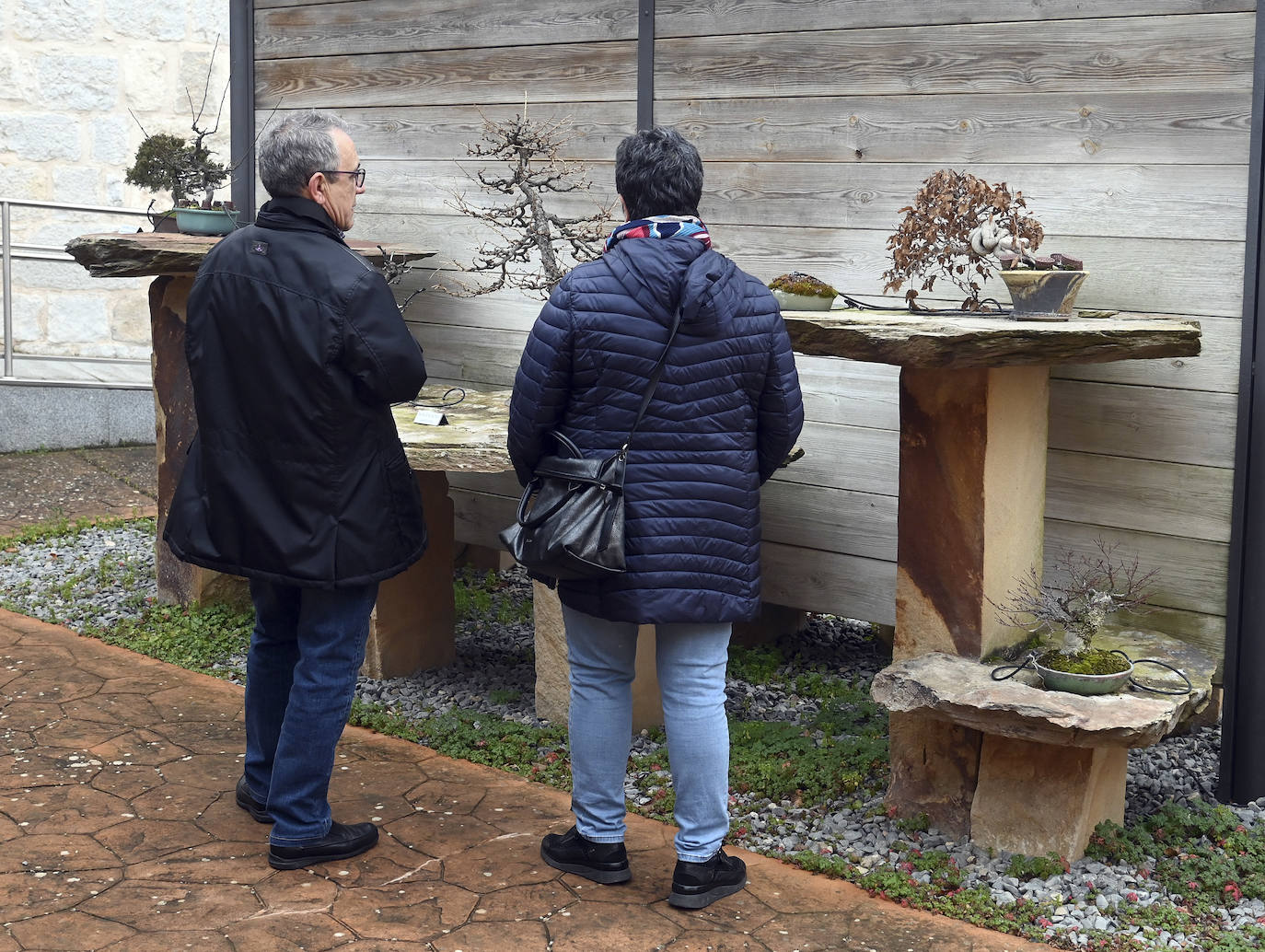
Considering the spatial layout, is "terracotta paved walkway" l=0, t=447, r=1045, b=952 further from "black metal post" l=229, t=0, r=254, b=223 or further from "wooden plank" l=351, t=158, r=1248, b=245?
"black metal post" l=229, t=0, r=254, b=223

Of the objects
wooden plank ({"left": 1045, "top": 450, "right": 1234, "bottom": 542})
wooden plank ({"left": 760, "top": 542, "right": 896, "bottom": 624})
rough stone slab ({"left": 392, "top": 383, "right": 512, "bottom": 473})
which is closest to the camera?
wooden plank ({"left": 1045, "top": 450, "right": 1234, "bottom": 542})

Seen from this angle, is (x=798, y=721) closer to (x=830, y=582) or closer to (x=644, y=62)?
(x=830, y=582)

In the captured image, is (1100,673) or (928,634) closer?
(1100,673)

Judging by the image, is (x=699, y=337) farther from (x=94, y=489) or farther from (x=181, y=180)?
(x=94, y=489)

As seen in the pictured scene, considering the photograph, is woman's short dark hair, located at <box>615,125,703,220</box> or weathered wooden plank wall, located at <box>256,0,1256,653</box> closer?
woman's short dark hair, located at <box>615,125,703,220</box>

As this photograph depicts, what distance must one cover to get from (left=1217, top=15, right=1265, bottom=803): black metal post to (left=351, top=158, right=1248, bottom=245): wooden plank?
0.13 meters

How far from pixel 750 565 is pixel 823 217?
6.14 ft

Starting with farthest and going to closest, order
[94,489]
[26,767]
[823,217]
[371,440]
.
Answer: [94,489]
[823,217]
[26,767]
[371,440]

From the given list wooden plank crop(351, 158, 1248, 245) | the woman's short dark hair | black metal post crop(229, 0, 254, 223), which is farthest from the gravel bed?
black metal post crop(229, 0, 254, 223)

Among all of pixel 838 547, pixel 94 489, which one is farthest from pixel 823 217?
pixel 94 489

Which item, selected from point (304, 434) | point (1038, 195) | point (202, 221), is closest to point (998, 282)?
point (1038, 195)

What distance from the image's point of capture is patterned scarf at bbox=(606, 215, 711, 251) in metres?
3.30

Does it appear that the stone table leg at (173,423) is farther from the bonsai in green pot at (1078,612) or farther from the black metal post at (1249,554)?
the black metal post at (1249,554)

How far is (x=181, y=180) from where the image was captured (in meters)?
6.09
